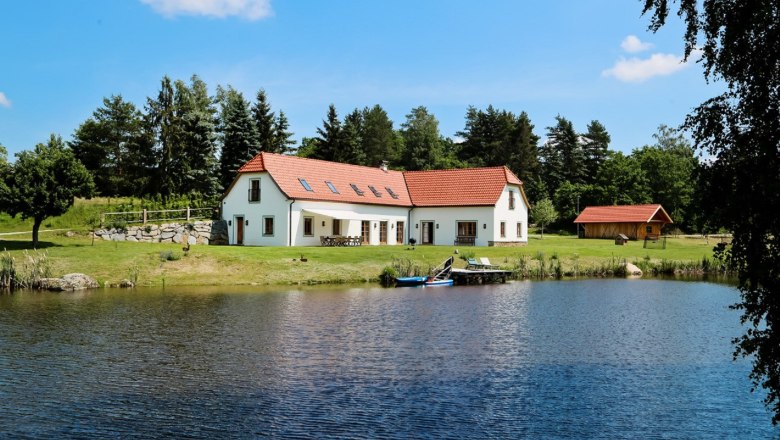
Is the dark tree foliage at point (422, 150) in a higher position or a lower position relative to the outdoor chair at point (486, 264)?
higher

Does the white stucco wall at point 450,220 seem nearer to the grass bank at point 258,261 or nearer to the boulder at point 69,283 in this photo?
the grass bank at point 258,261

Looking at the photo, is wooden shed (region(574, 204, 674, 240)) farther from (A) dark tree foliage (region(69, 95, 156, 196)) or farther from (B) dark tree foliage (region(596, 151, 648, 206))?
(A) dark tree foliage (region(69, 95, 156, 196))

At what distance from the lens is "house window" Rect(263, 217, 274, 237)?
44438mm

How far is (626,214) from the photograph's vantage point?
69.8 meters

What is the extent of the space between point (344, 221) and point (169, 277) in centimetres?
1738

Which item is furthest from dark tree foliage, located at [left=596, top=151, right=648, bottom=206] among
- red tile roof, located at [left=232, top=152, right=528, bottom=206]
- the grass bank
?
the grass bank

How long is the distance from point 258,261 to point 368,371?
2195 centimetres

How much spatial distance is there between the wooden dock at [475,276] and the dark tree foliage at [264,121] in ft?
117

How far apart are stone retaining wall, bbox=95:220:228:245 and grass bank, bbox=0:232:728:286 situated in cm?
199

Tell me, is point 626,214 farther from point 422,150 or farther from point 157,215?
point 157,215

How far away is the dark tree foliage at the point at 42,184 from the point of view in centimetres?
3272

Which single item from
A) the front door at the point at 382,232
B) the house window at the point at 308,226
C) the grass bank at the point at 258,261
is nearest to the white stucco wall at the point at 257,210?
the house window at the point at 308,226

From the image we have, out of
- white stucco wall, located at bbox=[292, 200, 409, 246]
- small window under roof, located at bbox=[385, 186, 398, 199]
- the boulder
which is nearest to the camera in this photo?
the boulder

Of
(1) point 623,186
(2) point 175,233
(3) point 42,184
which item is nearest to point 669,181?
(1) point 623,186
